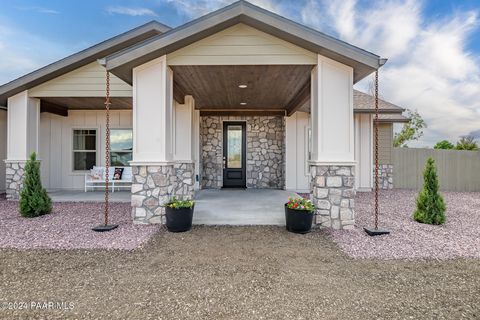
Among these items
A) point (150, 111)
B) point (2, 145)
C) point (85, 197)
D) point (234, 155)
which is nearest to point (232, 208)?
point (150, 111)

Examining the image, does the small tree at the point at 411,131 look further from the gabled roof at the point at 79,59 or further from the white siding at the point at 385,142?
the gabled roof at the point at 79,59

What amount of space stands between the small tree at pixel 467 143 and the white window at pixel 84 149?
62.1ft

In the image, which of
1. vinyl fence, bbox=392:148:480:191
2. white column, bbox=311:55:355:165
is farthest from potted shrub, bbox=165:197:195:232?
vinyl fence, bbox=392:148:480:191

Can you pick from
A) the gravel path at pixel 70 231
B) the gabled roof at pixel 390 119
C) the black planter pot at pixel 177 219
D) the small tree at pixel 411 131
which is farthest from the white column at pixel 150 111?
the small tree at pixel 411 131

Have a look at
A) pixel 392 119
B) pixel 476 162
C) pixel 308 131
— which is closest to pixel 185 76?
pixel 308 131

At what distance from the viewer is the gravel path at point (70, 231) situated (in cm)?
389

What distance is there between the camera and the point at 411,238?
4.19m

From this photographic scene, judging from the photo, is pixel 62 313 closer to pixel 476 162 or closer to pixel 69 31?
pixel 69 31

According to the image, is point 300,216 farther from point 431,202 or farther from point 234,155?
point 234,155

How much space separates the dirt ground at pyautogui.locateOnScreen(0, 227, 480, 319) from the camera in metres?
2.24

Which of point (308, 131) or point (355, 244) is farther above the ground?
point (308, 131)

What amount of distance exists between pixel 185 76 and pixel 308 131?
5021 millimetres

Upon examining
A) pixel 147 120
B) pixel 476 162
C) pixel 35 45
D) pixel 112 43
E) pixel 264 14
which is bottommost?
pixel 476 162

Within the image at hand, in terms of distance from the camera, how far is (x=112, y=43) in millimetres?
6867
